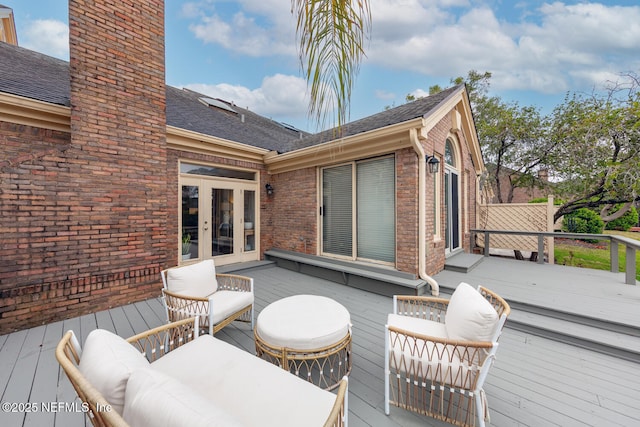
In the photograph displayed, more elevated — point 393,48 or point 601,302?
point 393,48

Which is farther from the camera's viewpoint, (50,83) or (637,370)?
(50,83)

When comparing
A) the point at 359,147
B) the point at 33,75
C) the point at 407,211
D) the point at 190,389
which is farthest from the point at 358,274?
the point at 33,75

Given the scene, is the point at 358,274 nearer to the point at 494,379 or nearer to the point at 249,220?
the point at 494,379

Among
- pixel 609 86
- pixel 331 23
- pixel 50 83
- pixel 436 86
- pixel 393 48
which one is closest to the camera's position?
pixel 331 23

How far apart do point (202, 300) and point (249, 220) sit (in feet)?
14.2

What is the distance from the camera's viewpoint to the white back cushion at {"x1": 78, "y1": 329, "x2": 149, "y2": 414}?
1140 mm

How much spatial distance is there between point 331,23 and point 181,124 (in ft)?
20.1

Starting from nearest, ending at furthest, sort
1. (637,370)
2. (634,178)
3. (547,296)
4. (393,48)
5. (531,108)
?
(393,48) → (637,370) → (547,296) → (634,178) → (531,108)

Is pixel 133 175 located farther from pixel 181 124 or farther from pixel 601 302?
pixel 601 302

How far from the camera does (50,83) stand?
4.81m

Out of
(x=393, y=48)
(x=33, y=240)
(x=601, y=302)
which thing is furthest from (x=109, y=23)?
(x=601, y=302)

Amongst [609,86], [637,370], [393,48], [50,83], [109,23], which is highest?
[609,86]

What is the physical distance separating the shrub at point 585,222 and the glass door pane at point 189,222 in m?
13.2

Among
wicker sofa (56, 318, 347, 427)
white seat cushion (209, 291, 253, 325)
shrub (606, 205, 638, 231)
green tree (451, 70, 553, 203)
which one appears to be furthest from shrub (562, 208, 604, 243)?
wicker sofa (56, 318, 347, 427)
